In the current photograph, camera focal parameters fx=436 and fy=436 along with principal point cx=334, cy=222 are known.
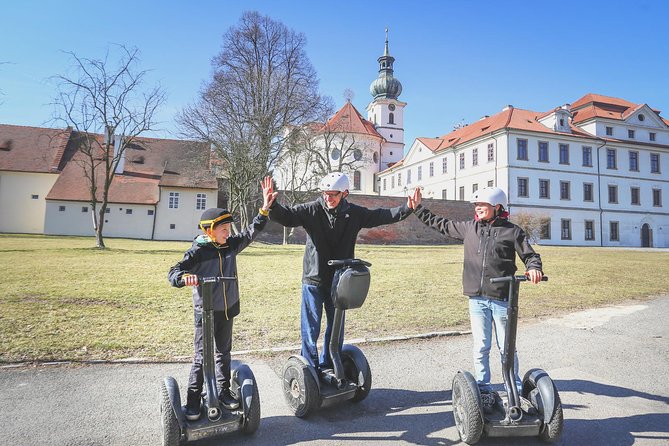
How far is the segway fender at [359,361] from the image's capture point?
3785mm

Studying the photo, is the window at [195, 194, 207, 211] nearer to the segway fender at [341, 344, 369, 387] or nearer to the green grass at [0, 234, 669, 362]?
the green grass at [0, 234, 669, 362]

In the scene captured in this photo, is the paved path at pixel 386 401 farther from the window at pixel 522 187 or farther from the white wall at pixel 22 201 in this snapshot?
the white wall at pixel 22 201

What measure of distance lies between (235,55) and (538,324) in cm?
2708

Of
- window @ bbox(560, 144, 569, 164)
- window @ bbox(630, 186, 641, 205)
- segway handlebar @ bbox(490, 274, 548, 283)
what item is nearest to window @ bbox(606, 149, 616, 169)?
window @ bbox(630, 186, 641, 205)

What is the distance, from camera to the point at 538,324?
7090 millimetres

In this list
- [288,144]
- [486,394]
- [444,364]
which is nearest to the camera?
[486,394]

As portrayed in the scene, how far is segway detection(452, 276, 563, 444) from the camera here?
3049 millimetres

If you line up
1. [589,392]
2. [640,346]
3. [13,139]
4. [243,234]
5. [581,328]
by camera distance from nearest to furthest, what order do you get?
[243,234] → [589,392] → [640,346] → [581,328] → [13,139]

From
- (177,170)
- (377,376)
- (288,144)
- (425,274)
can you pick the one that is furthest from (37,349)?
(177,170)

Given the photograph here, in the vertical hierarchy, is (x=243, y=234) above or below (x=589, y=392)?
above

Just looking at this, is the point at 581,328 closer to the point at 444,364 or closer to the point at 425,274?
the point at 444,364

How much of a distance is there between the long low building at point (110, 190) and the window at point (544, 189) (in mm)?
31467

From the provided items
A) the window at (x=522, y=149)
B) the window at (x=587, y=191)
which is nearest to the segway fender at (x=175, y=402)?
the window at (x=522, y=149)

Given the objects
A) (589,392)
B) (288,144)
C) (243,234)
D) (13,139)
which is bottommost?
(589,392)
